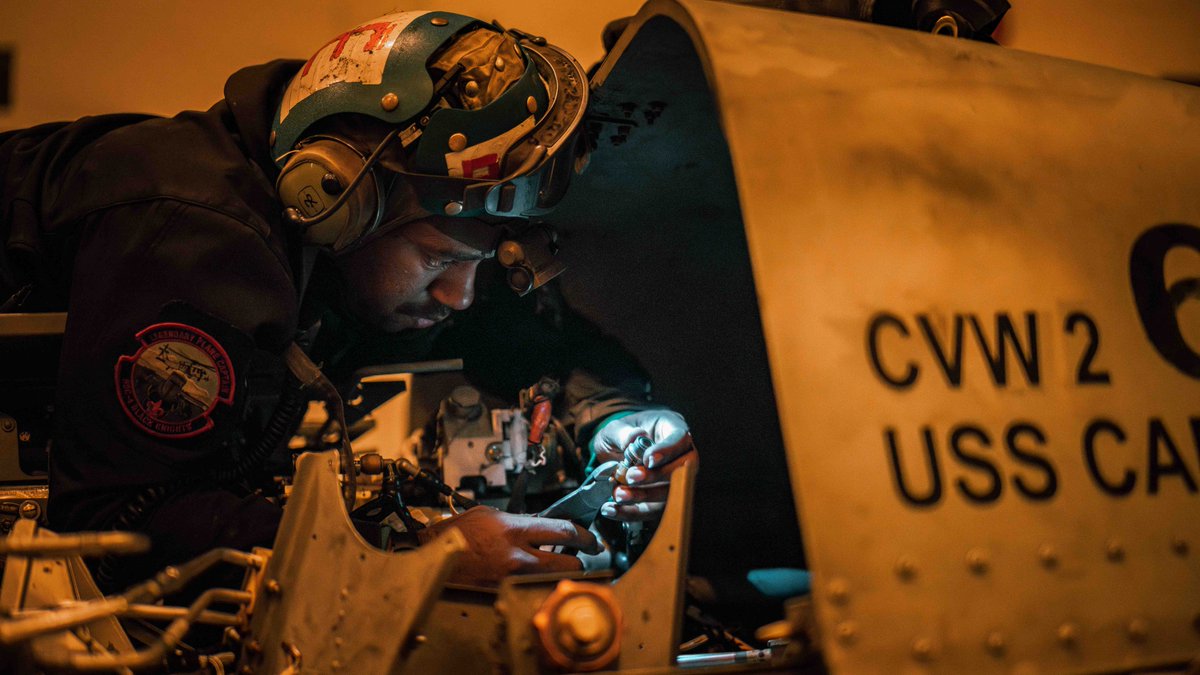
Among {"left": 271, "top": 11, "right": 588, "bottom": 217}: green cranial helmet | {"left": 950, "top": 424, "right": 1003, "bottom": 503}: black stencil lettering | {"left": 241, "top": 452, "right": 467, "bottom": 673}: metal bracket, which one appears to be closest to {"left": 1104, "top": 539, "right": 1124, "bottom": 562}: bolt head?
{"left": 950, "top": 424, "right": 1003, "bottom": 503}: black stencil lettering

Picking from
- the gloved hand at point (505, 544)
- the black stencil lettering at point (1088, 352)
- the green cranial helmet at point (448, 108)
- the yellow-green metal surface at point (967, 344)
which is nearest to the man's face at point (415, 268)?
the green cranial helmet at point (448, 108)

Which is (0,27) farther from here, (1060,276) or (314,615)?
(1060,276)

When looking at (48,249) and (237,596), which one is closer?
(237,596)

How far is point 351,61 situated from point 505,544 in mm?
945

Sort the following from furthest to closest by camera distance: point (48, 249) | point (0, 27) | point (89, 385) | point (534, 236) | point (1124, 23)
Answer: point (1124, 23) < point (0, 27) < point (534, 236) < point (48, 249) < point (89, 385)

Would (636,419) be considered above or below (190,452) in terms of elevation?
above

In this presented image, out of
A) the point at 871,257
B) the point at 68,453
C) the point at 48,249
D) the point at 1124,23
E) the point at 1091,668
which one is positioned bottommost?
the point at 1091,668

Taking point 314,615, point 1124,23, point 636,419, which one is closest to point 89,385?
point 314,615

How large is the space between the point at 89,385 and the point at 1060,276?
4.72 ft

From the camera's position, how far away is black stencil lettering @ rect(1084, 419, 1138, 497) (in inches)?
→ 40.3

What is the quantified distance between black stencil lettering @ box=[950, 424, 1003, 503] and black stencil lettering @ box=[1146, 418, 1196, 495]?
217mm

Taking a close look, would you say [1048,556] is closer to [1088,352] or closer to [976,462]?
[976,462]

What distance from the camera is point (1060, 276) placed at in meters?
1.10

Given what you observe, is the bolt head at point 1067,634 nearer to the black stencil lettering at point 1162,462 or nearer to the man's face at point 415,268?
the black stencil lettering at point 1162,462
